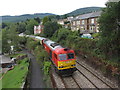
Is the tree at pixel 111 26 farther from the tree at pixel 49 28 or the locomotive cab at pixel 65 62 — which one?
the tree at pixel 49 28

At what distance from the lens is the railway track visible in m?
11.7

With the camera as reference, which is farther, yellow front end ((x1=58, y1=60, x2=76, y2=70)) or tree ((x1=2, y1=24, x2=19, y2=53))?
tree ((x1=2, y1=24, x2=19, y2=53))

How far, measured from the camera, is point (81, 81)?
1291 centimetres

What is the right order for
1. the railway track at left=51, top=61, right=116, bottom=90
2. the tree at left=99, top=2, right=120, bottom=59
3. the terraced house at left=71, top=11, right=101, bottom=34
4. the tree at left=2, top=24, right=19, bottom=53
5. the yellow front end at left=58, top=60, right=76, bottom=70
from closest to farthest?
the tree at left=99, top=2, right=120, bottom=59 < the railway track at left=51, top=61, right=116, bottom=90 < the yellow front end at left=58, top=60, right=76, bottom=70 < the terraced house at left=71, top=11, right=101, bottom=34 < the tree at left=2, top=24, right=19, bottom=53

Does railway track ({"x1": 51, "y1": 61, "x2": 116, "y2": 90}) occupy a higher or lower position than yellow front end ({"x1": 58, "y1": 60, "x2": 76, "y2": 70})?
lower

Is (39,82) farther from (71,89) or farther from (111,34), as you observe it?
(111,34)

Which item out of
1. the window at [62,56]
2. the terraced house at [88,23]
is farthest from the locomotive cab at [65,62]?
the terraced house at [88,23]

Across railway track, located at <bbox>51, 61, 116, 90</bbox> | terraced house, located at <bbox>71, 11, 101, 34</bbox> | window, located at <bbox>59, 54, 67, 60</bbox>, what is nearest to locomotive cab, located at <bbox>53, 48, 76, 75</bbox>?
window, located at <bbox>59, 54, 67, 60</bbox>

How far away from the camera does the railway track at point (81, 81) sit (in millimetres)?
11734

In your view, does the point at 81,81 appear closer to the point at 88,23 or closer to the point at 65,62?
the point at 65,62

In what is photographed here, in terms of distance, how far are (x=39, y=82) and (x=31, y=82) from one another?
1.24 metres

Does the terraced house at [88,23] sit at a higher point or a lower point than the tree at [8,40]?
higher

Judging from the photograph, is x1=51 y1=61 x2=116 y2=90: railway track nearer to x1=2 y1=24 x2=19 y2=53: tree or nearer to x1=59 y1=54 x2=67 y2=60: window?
x1=59 y1=54 x2=67 y2=60: window

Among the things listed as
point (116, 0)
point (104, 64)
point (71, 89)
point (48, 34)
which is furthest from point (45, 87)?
point (48, 34)
